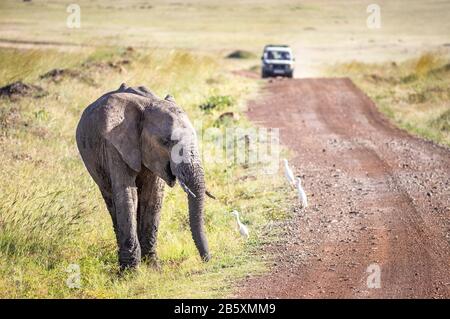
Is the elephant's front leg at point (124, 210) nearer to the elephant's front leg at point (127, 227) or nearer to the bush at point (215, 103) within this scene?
the elephant's front leg at point (127, 227)

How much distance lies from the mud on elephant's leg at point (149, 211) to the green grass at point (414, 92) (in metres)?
9.96

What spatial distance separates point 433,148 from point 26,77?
9591mm

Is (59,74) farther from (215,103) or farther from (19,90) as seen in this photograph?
(215,103)

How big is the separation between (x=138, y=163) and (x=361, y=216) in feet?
12.5

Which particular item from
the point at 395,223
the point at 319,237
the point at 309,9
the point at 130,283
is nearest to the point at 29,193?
the point at 130,283

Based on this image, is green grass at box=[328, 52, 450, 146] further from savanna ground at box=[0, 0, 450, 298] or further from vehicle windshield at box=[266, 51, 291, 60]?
vehicle windshield at box=[266, 51, 291, 60]

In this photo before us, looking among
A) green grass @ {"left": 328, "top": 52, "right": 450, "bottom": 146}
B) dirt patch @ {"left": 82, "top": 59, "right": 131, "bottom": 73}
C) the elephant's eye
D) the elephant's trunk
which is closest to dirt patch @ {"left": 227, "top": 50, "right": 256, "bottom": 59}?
green grass @ {"left": 328, "top": 52, "right": 450, "bottom": 146}

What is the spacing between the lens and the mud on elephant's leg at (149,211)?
10.2 metres

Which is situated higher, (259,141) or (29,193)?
(29,193)

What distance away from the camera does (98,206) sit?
→ 11969 mm

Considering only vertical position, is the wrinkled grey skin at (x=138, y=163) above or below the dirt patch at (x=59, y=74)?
above

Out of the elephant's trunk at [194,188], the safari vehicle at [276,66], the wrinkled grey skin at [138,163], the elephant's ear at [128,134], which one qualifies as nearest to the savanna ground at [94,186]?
the wrinkled grey skin at [138,163]

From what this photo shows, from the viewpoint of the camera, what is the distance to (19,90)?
63.8ft
